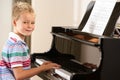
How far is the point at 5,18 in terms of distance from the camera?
4359mm

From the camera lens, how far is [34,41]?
11.1ft

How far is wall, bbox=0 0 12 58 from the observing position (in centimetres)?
424

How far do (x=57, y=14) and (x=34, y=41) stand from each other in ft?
1.39

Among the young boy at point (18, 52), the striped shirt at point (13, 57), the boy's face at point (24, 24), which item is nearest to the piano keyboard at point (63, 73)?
the young boy at point (18, 52)

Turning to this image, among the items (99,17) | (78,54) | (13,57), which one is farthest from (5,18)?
(13,57)

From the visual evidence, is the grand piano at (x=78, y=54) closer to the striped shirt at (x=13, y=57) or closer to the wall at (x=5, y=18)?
the striped shirt at (x=13, y=57)

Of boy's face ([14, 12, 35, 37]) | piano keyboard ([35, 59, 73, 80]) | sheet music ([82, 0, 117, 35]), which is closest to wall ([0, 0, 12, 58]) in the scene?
sheet music ([82, 0, 117, 35])

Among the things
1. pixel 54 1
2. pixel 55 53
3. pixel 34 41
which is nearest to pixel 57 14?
pixel 54 1

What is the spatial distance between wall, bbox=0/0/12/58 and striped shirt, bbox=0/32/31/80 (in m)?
2.28

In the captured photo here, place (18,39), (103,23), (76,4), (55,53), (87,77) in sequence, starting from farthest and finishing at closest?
(76,4) < (55,53) < (103,23) < (18,39) < (87,77)

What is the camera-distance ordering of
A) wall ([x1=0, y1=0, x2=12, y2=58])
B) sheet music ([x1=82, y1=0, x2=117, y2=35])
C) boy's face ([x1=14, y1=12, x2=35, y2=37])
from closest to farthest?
boy's face ([x1=14, y1=12, x2=35, y2=37]) → sheet music ([x1=82, y1=0, x2=117, y2=35]) → wall ([x1=0, y1=0, x2=12, y2=58])

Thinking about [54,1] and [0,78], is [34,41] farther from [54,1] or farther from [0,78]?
[0,78]

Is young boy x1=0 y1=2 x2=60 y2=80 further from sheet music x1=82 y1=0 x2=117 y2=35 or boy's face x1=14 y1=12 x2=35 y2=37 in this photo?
sheet music x1=82 y1=0 x2=117 y2=35

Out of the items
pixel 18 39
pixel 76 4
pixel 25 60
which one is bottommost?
pixel 25 60
